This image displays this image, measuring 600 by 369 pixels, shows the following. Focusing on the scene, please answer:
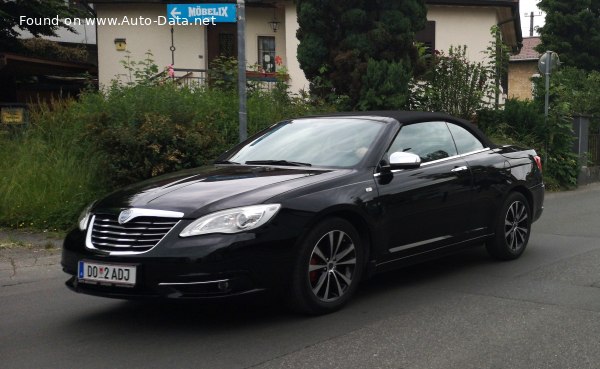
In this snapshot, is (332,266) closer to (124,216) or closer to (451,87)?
(124,216)

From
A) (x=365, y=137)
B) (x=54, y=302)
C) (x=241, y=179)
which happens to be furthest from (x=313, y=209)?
(x=54, y=302)

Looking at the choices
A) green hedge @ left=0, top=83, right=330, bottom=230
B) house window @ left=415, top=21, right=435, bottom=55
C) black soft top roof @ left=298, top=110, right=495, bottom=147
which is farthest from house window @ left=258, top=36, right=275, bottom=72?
black soft top roof @ left=298, top=110, right=495, bottom=147

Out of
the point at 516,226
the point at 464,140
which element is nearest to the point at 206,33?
the point at 464,140

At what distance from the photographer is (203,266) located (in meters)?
4.52

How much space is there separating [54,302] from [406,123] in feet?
11.0

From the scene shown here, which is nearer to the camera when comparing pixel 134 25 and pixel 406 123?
pixel 406 123

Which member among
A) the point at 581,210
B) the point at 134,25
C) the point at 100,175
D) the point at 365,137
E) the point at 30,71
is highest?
the point at 134,25

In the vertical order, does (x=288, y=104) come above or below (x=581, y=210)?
above

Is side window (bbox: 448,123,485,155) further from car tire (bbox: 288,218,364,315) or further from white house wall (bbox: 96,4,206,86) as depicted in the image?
white house wall (bbox: 96,4,206,86)

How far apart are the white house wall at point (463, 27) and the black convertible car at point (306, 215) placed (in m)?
15.2

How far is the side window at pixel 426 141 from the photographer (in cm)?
610

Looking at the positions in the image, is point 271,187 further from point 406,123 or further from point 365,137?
point 406,123

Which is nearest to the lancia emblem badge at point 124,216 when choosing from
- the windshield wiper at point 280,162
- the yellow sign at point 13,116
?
the windshield wiper at point 280,162

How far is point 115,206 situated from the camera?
197 inches
